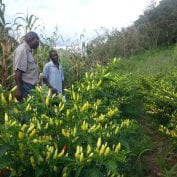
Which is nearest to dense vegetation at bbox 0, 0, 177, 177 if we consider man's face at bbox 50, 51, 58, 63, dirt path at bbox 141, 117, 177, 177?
dirt path at bbox 141, 117, 177, 177

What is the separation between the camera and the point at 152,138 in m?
6.30

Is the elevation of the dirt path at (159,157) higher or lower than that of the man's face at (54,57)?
lower

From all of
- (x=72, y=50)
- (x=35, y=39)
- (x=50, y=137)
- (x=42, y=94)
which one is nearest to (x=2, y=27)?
(x=35, y=39)

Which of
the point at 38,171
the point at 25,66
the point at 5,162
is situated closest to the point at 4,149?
the point at 5,162

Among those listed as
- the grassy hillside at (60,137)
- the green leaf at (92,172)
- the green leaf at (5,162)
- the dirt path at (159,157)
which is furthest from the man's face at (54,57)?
the green leaf at (92,172)

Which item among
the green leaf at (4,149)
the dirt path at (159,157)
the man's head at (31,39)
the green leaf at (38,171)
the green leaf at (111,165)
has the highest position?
the man's head at (31,39)

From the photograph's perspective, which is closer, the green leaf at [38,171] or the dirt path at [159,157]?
the green leaf at [38,171]

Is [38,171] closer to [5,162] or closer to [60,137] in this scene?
[5,162]

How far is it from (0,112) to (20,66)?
2.90m

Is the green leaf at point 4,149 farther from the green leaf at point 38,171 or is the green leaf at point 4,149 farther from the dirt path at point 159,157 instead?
the dirt path at point 159,157

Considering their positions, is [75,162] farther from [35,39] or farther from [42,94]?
[35,39]

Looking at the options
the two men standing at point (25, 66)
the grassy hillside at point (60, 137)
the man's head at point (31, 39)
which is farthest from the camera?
the man's head at point (31, 39)

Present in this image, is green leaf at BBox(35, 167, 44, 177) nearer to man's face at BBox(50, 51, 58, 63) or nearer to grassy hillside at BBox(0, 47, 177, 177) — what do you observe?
grassy hillside at BBox(0, 47, 177, 177)

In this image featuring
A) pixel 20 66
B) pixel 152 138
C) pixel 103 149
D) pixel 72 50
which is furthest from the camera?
pixel 72 50
